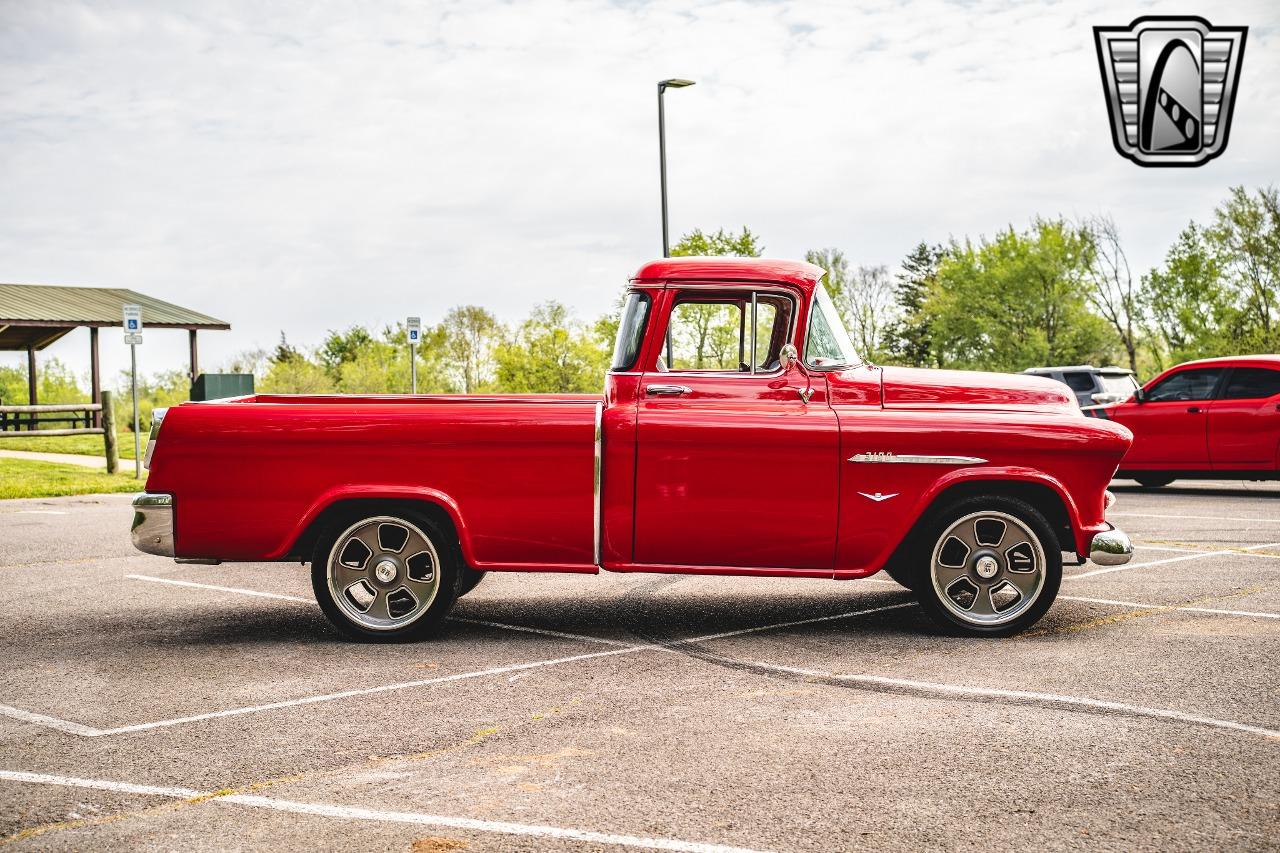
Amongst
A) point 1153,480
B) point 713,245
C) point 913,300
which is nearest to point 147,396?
point 713,245

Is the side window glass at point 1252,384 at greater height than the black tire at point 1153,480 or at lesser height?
greater

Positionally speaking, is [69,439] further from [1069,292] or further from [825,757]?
[1069,292]

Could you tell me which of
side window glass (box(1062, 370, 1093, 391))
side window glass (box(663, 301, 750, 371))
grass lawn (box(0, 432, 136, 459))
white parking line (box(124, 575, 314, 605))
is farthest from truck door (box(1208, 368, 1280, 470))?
grass lawn (box(0, 432, 136, 459))

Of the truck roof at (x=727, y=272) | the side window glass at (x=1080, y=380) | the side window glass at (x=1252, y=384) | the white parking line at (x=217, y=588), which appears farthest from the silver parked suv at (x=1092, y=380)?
the white parking line at (x=217, y=588)

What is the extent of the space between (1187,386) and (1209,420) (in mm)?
632

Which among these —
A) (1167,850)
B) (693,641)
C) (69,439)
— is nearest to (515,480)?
(693,641)

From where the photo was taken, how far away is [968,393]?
6812 millimetres

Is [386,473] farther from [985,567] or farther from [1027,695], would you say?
[1027,695]

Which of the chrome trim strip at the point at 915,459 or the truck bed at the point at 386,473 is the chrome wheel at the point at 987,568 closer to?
the chrome trim strip at the point at 915,459

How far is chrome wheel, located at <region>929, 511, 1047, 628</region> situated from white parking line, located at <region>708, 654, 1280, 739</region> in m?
1.07

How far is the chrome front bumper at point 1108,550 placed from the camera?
21.2ft

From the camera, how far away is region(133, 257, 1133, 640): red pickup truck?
6.41m

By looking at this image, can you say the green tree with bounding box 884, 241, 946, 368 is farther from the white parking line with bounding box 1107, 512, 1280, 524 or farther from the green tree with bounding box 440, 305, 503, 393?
the white parking line with bounding box 1107, 512, 1280, 524

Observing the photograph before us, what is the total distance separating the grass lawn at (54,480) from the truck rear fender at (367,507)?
42.7 feet
